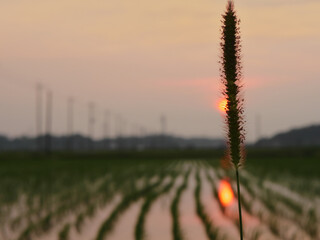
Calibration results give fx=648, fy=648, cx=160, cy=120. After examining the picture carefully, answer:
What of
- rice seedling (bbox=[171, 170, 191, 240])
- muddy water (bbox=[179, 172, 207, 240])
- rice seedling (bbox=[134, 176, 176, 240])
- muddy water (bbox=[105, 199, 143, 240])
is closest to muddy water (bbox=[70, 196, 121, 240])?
muddy water (bbox=[105, 199, 143, 240])

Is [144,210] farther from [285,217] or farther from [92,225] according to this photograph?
[285,217]

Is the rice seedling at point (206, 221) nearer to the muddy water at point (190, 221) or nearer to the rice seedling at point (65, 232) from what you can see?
the muddy water at point (190, 221)

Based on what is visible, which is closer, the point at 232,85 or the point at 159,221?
the point at 232,85

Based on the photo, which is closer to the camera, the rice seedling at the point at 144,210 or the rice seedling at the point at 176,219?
the rice seedling at the point at 176,219

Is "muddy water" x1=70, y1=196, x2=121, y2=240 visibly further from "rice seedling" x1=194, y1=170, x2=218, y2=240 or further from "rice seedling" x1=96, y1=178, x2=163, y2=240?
"rice seedling" x1=194, y1=170, x2=218, y2=240

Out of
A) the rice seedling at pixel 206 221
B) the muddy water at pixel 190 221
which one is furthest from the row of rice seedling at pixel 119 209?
the rice seedling at pixel 206 221

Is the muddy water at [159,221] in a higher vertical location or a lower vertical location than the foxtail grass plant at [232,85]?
lower

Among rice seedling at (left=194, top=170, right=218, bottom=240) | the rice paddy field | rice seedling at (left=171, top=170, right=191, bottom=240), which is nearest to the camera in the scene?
rice seedling at (left=194, top=170, right=218, bottom=240)

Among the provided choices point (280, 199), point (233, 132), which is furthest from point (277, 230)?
point (233, 132)

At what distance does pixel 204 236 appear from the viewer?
10656 mm

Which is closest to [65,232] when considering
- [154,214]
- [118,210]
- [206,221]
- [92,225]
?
[92,225]

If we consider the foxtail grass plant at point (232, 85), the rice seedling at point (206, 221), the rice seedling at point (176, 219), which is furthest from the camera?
the rice seedling at point (176, 219)

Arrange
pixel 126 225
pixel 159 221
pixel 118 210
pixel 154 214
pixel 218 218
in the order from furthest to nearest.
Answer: pixel 118 210
pixel 154 214
pixel 218 218
pixel 159 221
pixel 126 225

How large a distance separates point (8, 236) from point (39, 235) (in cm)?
51
